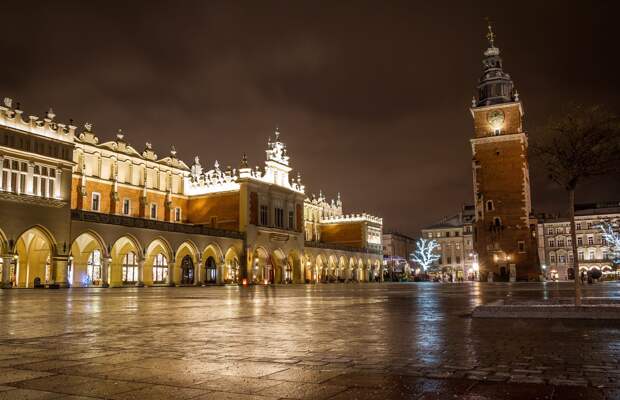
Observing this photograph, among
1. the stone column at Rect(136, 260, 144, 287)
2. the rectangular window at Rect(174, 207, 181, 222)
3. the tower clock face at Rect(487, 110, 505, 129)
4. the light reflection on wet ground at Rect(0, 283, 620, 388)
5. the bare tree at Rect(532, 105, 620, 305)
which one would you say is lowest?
the light reflection on wet ground at Rect(0, 283, 620, 388)

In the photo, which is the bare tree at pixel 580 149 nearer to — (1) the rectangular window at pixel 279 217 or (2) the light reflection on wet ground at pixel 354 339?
(2) the light reflection on wet ground at pixel 354 339

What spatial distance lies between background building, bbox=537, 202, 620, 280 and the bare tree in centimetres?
7888

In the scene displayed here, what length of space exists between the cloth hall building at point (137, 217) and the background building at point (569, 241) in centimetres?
3456

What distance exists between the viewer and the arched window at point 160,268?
47.8 m

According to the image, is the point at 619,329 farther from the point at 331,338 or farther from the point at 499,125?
the point at 499,125

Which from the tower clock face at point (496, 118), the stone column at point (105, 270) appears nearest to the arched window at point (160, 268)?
the stone column at point (105, 270)

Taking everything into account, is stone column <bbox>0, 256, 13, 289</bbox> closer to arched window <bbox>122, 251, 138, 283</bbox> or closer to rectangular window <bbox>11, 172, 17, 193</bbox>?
rectangular window <bbox>11, 172, 17, 193</bbox>

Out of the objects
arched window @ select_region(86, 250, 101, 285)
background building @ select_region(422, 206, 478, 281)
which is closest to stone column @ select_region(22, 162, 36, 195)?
arched window @ select_region(86, 250, 101, 285)

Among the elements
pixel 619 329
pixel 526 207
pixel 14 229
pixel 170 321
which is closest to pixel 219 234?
pixel 14 229

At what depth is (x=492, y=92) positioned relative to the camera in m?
65.6

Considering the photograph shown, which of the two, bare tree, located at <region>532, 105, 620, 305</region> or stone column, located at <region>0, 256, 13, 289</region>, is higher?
bare tree, located at <region>532, 105, 620, 305</region>

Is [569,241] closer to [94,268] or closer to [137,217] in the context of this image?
[137,217]

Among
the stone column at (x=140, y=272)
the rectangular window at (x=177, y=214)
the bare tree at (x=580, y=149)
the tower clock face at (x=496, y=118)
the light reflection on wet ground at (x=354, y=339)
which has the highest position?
the tower clock face at (x=496, y=118)

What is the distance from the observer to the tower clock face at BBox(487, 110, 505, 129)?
6325cm
